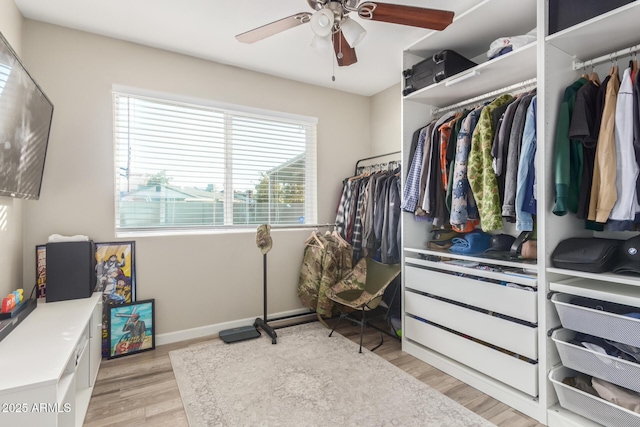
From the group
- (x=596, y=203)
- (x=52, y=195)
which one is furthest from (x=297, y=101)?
(x=596, y=203)

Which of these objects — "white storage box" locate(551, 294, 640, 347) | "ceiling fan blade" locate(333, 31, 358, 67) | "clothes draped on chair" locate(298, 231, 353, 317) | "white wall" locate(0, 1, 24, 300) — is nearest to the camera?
"white storage box" locate(551, 294, 640, 347)

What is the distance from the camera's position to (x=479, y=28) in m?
2.19

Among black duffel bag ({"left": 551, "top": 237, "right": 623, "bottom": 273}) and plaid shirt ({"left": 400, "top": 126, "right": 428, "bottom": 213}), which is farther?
plaid shirt ({"left": 400, "top": 126, "right": 428, "bottom": 213})

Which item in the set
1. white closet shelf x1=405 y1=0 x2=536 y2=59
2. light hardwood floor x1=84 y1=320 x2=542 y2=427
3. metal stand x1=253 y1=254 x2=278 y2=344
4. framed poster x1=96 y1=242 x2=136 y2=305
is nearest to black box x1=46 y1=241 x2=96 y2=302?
framed poster x1=96 y1=242 x2=136 y2=305

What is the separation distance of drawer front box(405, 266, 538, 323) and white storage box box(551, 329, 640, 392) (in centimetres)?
16

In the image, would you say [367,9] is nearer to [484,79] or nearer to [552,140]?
[484,79]

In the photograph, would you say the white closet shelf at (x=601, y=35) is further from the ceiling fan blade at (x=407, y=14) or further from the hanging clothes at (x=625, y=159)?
the ceiling fan blade at (x=407, y=14)

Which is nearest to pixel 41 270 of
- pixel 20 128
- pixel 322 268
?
pixel 20 128

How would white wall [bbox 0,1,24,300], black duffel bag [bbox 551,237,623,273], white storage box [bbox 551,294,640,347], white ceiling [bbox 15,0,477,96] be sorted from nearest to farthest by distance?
white storage box [bbox 551,294,640,347]
black duffel bag [bbox 551,237,623,273]
white wall [bbox 0,1,24,300]
white ceiling [bbox 15,0,477,96]

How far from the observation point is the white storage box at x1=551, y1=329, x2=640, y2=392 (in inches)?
55.9

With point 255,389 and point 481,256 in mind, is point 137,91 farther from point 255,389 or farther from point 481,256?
point 481,256

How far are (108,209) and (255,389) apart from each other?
1.78m

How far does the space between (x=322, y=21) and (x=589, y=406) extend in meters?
2.31

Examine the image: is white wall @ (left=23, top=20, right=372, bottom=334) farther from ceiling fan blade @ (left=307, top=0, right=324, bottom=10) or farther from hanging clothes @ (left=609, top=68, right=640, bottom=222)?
hanging clothes @ (left=609, top=68, right=640, bottom=222)
